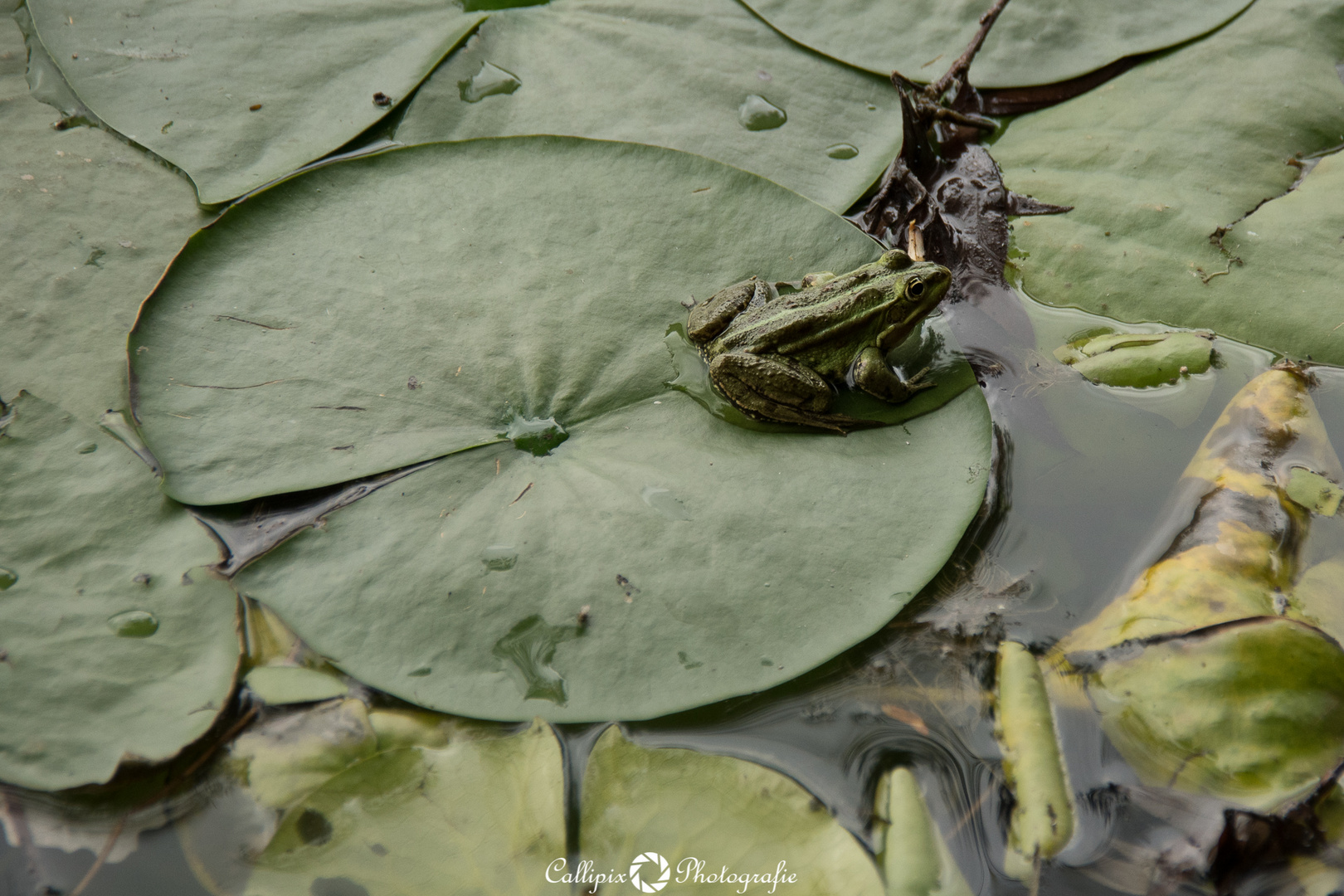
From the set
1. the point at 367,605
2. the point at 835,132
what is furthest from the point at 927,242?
the point at 367,605

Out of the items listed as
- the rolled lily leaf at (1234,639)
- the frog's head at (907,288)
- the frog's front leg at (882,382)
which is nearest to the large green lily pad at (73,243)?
the frog's front leg at (882,382)

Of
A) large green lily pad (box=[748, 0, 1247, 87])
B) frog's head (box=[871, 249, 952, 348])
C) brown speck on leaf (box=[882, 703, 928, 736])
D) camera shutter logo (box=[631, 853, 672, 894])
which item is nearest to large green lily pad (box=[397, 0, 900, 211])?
large green lily pad (box=[748, 0, 1247, 87])

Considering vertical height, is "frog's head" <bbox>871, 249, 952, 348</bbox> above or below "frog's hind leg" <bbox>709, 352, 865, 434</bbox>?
above

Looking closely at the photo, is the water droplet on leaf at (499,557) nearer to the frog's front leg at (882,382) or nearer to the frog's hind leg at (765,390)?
the frog's hind leg at (765,390)

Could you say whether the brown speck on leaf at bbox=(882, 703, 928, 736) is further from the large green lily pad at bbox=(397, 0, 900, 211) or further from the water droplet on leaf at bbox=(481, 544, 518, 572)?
the large green lily pad at bbox=(397, 0, 900, 211)

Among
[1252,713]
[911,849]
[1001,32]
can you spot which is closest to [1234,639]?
[1252,713]

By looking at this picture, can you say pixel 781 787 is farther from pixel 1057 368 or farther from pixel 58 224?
pixel 58 224
